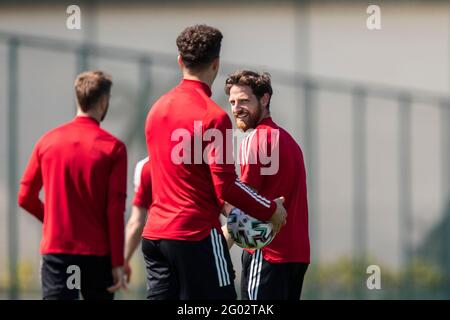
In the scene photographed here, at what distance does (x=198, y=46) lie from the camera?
661 cm

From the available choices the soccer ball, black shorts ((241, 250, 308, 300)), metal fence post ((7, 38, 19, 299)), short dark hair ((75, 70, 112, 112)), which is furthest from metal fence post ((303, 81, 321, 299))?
the soccer ball

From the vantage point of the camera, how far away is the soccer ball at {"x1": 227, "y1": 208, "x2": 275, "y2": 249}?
22.7ft

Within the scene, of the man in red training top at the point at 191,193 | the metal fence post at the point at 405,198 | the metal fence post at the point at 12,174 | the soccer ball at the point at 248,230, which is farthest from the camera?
the metal fence post at the point at 405,198

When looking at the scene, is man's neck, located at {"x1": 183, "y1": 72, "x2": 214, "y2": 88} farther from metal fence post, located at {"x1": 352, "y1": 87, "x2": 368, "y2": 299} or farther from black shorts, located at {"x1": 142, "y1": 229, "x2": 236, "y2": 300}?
metal fence post, located at {"x1": 352, "y1": 87, "x2": 368, "y2": 299}

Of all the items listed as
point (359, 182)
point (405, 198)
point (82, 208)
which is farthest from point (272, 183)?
point (405, 198)

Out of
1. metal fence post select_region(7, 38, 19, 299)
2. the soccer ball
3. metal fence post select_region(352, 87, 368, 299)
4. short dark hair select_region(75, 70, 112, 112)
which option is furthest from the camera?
metal fence post select_region(352, 87, 368, 299)

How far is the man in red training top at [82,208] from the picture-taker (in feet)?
25.6

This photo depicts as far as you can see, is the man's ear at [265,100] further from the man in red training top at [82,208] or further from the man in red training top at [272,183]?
the man in red training top at [82,208]

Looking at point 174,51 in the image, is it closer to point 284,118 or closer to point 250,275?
point 284,118

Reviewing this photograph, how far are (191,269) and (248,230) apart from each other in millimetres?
531

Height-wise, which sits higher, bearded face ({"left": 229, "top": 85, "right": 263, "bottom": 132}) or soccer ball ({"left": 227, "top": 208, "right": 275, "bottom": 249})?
bearded face ({"left": 229, "top": 85, "right": 263, "bottom": 132})

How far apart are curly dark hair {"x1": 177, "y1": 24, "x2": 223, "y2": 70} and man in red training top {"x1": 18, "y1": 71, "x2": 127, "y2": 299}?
1361 mm

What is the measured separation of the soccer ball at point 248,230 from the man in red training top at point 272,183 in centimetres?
42

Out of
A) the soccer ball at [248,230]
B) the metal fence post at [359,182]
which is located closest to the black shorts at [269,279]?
the soccer ball at [248,230]
